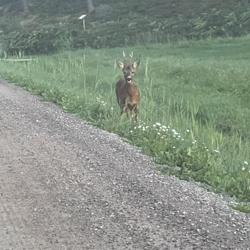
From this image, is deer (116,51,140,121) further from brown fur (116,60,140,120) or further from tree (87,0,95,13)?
tree (87,0,95,13)

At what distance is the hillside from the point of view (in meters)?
40.9

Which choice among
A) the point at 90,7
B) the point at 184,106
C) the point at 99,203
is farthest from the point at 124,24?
the point at 99,203

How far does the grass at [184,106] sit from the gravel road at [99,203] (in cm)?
53

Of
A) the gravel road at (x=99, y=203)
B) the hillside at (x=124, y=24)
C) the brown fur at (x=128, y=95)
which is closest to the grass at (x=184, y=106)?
the brown fur at (x=128, y=95)

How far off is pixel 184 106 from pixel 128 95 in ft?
8.90

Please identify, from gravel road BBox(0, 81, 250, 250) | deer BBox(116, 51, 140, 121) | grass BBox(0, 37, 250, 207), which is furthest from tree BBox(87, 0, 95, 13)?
gravel road BBox(0, 81, 250, 250)

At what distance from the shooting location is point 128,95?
13375 millimetres

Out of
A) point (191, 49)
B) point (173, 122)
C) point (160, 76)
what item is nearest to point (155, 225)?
point (173, 122)

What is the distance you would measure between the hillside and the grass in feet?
32.5

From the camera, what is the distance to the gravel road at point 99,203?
19.7ft

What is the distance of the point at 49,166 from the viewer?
8648 mm

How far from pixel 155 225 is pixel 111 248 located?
69cm

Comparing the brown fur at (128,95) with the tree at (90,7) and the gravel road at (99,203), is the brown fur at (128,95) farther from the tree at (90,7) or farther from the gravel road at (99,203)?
the tree at (90,7)

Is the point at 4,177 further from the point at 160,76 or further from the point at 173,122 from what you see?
the point at 160,76
